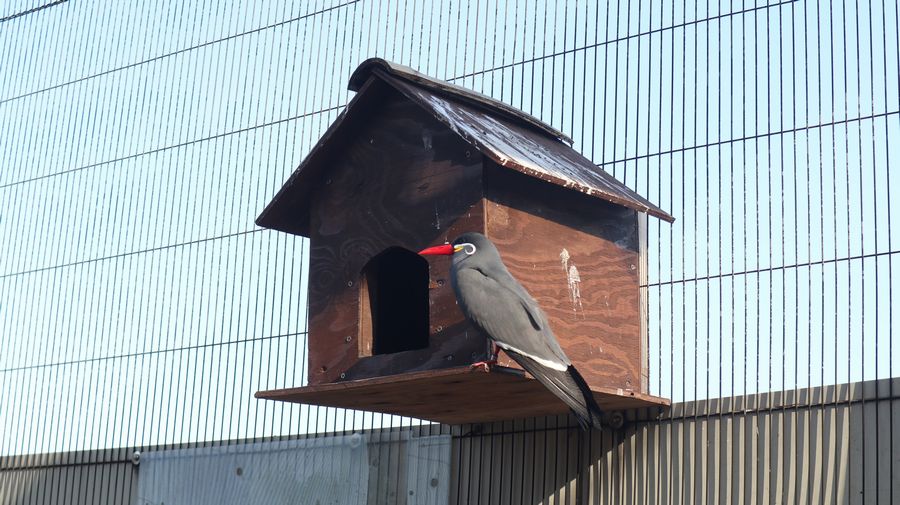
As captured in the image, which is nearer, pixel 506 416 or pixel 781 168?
pixel 781 168

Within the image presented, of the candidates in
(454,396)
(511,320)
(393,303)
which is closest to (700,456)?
(454,396)

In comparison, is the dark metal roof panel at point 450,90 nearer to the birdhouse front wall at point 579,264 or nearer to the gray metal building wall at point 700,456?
the birdhouse front wall at point 579,264

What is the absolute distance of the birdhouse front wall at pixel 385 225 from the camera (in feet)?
20.3

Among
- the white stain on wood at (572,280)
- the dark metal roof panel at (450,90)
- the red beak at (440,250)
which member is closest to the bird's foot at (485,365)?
the red beak at (440,250)

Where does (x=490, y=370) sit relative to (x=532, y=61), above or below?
below

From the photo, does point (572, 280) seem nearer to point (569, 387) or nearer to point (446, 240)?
point (446, 240)

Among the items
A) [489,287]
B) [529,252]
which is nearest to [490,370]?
[489,287]

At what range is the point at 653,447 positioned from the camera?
21.1ft

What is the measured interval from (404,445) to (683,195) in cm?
200

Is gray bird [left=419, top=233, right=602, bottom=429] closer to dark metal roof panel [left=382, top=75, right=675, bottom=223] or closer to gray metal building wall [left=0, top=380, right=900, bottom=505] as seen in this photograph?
dark metal roof panel [left=382, top=75, right=675, bottom=223]

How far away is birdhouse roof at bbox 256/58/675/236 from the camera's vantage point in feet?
20.3

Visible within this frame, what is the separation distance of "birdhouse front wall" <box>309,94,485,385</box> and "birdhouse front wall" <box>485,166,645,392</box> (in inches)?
7.8

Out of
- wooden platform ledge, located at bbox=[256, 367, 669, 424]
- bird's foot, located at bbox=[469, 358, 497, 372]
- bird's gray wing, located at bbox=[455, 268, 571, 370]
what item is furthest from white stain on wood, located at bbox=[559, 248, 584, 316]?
bird's foot, located at bbox=[469, 358, 497, 372]

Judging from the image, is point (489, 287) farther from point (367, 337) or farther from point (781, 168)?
point (781, 168)
